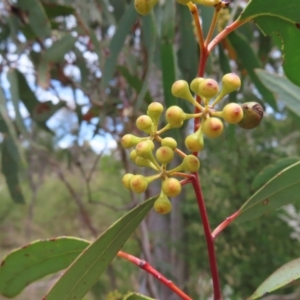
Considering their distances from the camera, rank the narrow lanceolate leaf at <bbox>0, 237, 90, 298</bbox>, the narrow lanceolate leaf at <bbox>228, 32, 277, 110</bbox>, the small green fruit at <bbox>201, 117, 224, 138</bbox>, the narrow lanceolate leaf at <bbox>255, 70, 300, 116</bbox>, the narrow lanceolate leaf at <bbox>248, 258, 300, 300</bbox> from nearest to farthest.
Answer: the small green fruit at <bbox>201, 117, 224, 138</bbox> → the narrow lanceolate leaf at <bbox>248, 258, 300, 300</bbox> → the narrow lanceolate leaf at <bbox>0, 237, 90, 298</bbox> → the narrow lanceolate leaf at <bbox>255, 70, 300, 116</bbox> → the narrow lanceolate leaf at <bbox>228, 32, 277, 110</bbox>

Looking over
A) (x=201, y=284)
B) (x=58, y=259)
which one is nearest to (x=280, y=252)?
(x=201, y=284)

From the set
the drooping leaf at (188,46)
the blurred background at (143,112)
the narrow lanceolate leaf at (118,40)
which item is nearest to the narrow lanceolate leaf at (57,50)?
the blurred background at (143,112)

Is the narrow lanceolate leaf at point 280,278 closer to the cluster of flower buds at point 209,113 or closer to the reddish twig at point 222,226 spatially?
the reddish twig at point 222,226

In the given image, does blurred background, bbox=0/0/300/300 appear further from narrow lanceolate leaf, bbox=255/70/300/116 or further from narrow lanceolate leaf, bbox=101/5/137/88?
narrow lanceolate leaf, bbox=255/70/300/116

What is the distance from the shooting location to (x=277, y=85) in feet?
2.81

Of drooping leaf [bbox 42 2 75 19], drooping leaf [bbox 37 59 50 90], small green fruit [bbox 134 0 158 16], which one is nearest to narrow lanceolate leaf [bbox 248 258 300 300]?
small green fruit [bbox 134 0 158 16]

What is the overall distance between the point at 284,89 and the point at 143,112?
0.84 metres

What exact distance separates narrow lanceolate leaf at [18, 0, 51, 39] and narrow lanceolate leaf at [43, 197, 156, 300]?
82cm

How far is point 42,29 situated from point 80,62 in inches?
17.4

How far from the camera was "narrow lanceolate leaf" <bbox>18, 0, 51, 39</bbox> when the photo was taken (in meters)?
1.20

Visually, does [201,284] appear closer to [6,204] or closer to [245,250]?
[245,250]

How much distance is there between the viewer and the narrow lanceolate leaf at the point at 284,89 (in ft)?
2.65

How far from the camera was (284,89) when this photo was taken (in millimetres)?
840

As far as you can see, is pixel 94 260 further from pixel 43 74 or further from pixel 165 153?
pixel 43 74
